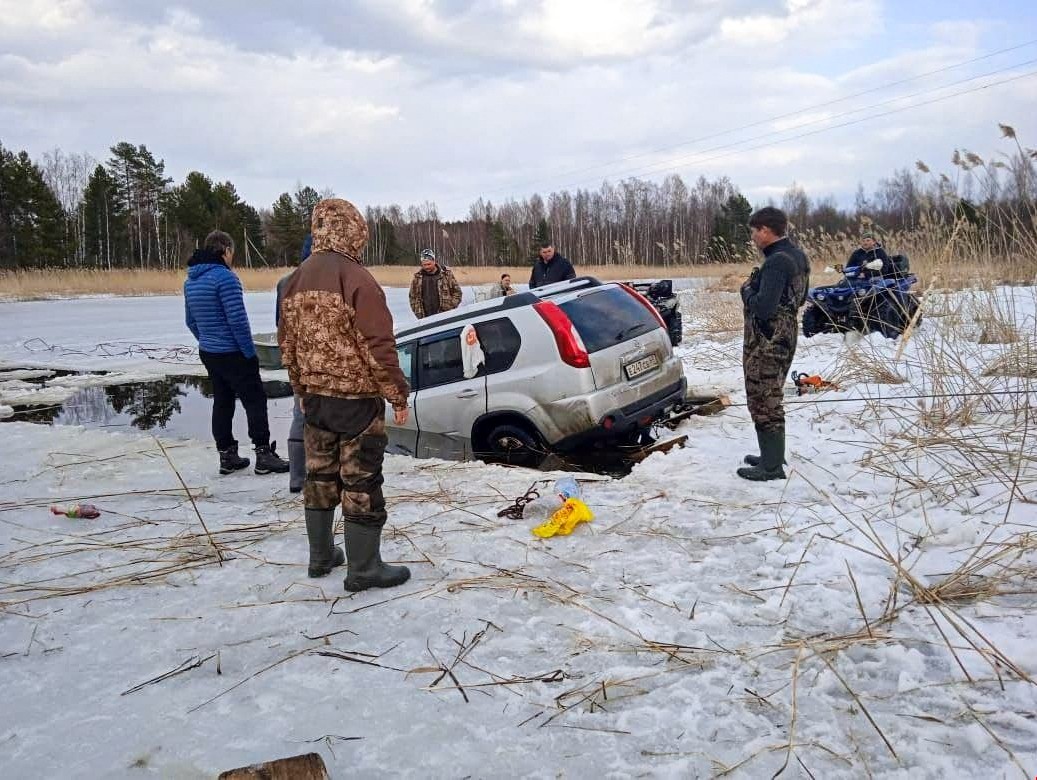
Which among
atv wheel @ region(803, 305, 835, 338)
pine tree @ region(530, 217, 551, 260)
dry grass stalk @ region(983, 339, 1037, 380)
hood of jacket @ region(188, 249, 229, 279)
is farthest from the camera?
pine tree @ region(530, 217, 551, 260)

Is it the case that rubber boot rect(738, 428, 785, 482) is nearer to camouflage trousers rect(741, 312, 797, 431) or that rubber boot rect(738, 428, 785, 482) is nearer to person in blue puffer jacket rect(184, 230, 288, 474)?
camouflage trousers rect(741, 312, 797, 431)

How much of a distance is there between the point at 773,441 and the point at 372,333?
291 centimetres

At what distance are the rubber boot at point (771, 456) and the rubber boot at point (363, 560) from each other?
2.66 meters

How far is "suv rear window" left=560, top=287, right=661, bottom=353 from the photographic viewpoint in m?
5.55

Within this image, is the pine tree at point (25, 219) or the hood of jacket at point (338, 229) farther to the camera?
the pine tree at point (25, 219)

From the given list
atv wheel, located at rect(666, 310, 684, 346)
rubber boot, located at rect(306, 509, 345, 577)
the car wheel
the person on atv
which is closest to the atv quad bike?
atv wheel, located at rect(666, 310, 684, 346)

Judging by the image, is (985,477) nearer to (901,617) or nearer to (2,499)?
(901,617)

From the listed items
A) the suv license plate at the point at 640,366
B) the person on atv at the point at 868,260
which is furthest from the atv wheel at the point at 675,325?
the suv license plate at the point at 640,366

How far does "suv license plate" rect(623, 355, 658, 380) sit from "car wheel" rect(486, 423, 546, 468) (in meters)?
0.93

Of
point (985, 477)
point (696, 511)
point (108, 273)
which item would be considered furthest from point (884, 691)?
point (108, 273)

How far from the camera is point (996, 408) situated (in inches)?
200

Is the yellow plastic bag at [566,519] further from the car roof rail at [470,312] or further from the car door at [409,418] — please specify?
the car door at [409,418]

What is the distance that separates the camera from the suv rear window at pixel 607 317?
18.2ft

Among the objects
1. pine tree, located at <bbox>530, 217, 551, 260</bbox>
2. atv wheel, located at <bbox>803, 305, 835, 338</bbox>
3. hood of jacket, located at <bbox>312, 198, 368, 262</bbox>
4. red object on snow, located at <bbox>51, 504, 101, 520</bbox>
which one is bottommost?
red object on snow, located at <bbox>51, 504, 101, 520</bbox>
